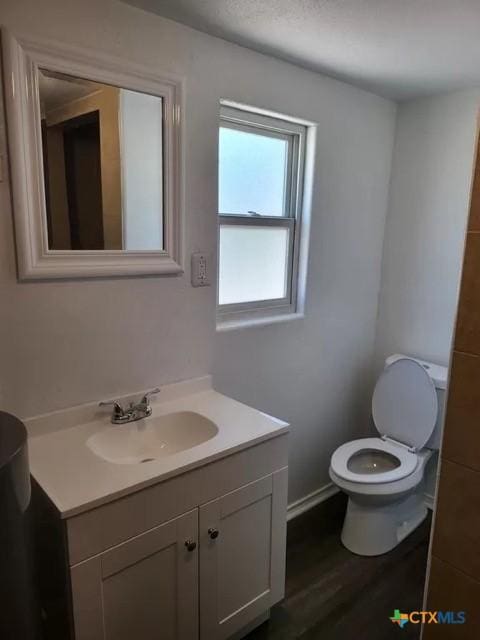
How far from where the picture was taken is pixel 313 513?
251 centimetres

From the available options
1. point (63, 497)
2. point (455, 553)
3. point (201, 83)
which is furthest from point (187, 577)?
point (201, 83)

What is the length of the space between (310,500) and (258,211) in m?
1.62

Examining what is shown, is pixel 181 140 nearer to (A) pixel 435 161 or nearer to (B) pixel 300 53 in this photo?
(B) pixel 300 53

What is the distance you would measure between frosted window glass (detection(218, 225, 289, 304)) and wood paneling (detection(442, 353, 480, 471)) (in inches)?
43.9

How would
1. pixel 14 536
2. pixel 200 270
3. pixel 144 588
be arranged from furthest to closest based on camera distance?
pixel 200 270 < pixel 144 588 < pixel 14 536

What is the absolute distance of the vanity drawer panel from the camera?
1.17 metres

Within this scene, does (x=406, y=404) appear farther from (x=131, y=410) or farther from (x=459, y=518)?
(x=131, y=410)

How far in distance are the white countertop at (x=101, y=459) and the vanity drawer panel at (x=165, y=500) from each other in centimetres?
3

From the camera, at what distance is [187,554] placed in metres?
1.40

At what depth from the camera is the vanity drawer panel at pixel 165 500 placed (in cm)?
117

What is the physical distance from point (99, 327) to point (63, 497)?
0.61 metres

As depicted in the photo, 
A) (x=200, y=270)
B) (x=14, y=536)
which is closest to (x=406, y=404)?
(x=200, y=270)

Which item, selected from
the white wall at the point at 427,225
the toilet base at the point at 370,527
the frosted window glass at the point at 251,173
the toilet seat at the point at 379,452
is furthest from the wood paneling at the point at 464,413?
the white wall at the point at 427,225

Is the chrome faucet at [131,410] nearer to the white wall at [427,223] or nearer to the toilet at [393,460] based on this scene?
the toilet at [393,460]
